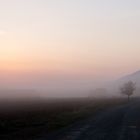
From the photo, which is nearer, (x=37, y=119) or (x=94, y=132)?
(x=94, y=132)

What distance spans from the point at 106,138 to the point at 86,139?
1.59 metres

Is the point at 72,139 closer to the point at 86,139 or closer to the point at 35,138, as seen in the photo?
the point at 86,139

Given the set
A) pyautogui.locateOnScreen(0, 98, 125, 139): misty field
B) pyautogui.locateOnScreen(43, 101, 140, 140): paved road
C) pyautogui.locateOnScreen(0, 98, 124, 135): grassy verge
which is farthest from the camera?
pyautogui.locateOnScreen(0, 98, 124, 135): grassy verge

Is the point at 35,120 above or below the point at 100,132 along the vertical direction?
above

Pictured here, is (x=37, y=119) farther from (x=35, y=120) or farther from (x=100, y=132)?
(x=100, y=132)

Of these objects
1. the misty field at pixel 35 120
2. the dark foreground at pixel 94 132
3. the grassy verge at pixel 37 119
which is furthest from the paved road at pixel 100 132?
the grassy verge at pixel 37 119

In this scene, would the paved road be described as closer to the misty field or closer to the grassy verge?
the misty field

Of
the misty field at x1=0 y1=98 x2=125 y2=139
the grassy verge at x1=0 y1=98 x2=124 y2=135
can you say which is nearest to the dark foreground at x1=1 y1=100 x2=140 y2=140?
the misty field at x1=0 y1=98 x2=125 y2=139

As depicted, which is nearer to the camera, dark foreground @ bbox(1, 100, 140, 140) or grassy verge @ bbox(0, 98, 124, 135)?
dark foreground @ bbox(1, 100, 140, 140)

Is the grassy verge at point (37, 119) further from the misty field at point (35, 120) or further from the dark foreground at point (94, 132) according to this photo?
the dark foreground at point (94, 132)

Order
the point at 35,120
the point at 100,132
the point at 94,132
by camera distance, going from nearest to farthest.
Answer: the point at 94,132, the point at 100,132, the point at 35,120

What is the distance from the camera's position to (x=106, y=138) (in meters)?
28.2

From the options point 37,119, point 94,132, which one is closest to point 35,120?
point 37,119

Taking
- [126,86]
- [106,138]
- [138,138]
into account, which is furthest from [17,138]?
[126,86]
